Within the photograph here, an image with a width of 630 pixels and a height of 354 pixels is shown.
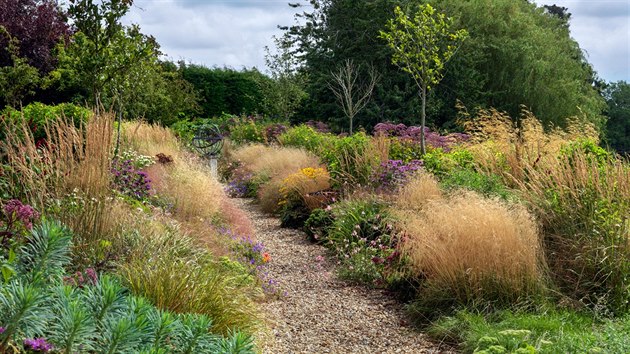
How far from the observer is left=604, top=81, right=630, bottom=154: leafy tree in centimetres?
3581

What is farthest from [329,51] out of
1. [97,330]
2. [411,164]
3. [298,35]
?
[97,330]

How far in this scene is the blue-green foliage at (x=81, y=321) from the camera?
2188mm

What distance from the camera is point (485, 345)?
4129 millimetres

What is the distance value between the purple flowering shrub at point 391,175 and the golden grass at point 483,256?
3.07 meters

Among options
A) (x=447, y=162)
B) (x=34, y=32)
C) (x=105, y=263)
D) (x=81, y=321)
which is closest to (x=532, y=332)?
(x=105, y=263)

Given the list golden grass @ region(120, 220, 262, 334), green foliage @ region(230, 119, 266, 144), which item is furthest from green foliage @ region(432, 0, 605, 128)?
golden grass @ region(120, 220, 262, 334)

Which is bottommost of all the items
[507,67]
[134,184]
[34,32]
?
[134,184]

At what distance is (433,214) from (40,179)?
304cm

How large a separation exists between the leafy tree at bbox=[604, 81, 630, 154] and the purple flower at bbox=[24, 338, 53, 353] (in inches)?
1355

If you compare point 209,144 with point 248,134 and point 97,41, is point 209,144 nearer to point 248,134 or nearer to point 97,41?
point 248,134

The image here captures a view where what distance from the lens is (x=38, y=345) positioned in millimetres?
2238

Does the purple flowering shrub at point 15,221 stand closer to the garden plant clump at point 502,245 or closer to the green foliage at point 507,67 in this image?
the garden plant clump at point 502,245

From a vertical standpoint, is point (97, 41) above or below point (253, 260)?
above

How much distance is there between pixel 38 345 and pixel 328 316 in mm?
3182
